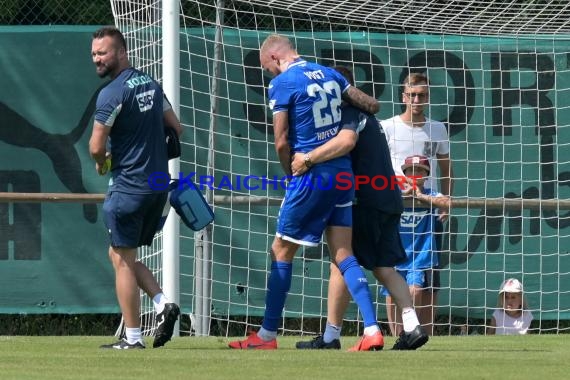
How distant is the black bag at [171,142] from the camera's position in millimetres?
8469

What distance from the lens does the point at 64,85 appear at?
1156 centimetres

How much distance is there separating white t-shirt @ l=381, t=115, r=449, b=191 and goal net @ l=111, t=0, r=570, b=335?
0.67 metres

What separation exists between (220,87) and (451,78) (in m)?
1.96

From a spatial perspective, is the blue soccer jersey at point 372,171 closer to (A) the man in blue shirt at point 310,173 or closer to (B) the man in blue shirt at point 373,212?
(B) the man in blue shirt at point 373,212

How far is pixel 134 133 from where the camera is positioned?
26.7 feet

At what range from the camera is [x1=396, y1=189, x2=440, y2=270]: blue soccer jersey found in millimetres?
10922

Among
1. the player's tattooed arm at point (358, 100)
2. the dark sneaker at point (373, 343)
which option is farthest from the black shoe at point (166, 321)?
the player's tattooed arm at point (358, 100)

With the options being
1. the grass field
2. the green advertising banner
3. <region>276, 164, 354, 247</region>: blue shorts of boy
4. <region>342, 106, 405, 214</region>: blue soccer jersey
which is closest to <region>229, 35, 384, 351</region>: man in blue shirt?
<region>276, 164, 354, 247</region>: blue shorts of boy

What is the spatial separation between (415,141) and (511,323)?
70.2 inches

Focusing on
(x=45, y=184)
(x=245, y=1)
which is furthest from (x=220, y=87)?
(x=45, y=184)

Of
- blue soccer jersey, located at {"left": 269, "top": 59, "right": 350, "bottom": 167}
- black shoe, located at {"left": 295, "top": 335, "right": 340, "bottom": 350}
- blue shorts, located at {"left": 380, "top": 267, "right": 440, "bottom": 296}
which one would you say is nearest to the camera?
blue soccer jersey, located at {"left": 269, "top": 59, "right": 350, "bottom": 167}

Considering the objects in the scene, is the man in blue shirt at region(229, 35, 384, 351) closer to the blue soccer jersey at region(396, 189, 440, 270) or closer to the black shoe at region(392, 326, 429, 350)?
the black shoe at region(392, 326, 429, 350)

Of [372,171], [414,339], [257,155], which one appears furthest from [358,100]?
[257,155]

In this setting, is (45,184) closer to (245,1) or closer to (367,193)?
(245,1)
